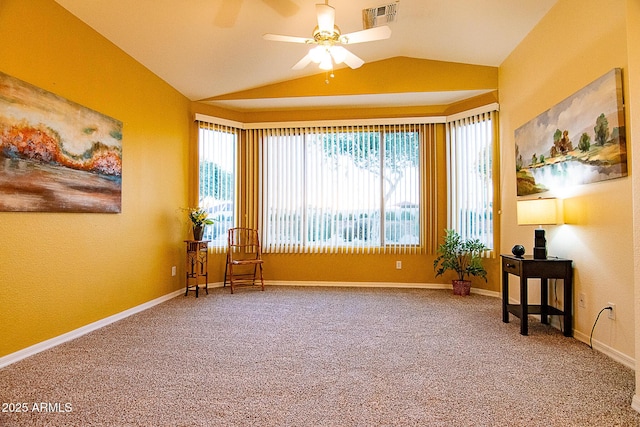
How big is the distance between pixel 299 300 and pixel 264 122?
282 centimetres

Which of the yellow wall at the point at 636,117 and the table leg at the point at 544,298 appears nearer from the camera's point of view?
the yellow wall at the point at 636,117

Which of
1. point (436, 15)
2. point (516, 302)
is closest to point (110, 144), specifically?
point (436, 15)

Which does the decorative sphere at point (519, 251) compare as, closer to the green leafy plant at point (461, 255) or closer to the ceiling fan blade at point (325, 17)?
the green leafy plant at point (461, 255)

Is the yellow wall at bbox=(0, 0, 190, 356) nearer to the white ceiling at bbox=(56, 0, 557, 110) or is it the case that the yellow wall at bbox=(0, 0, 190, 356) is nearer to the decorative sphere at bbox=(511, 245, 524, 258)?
the white ceiling at bbox=(56, 0, 557, 110)

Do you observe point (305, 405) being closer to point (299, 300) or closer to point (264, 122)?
point (299, 300)

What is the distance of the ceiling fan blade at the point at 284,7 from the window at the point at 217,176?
2.30 meters

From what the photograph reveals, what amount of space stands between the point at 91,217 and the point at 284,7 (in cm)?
264

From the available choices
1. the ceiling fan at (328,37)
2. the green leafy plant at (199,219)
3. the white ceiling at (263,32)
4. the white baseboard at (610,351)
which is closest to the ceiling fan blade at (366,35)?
the ceiling fan at (328,37)

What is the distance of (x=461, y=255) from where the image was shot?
16.1 ft

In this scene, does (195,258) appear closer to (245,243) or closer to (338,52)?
(245,243)

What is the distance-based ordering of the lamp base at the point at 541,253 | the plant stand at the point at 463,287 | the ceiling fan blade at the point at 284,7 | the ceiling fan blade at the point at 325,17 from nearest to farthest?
the ceiling fan blade at the point at 325,17, the lamp base at the point at 541,253, the ceiling fan blade at the point at 284,7, the plant stand at the point at 463,287

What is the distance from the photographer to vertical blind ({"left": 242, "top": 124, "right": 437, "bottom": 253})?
536cm

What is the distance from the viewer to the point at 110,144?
3506 mm

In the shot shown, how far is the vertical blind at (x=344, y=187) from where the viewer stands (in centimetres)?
536
